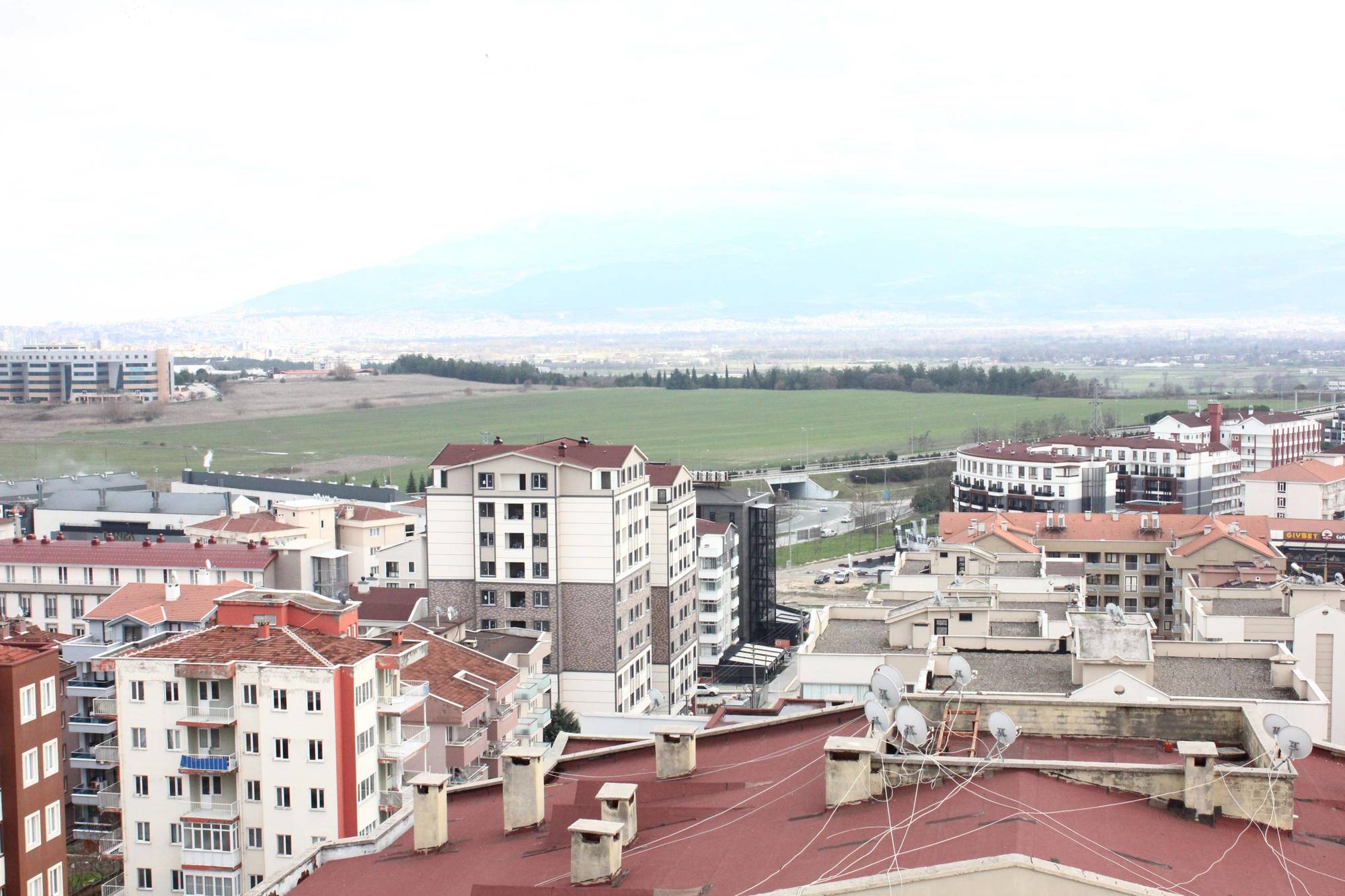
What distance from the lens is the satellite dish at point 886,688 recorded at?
6008 mm

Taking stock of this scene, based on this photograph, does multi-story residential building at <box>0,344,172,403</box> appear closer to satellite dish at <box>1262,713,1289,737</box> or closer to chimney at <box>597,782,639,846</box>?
chimney at <box>597,782,639,846</box>

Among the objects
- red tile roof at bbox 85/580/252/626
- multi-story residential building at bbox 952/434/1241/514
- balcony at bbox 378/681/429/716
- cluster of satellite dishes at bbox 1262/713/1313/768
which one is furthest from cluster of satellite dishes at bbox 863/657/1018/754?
multi-story residential building at bbox 952/434/1241/514

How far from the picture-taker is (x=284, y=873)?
25.8 ft

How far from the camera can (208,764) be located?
528 inches

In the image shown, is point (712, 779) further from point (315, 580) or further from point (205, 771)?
point (315, 580)

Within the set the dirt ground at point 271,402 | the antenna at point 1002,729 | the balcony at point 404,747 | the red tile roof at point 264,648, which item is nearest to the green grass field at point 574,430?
the dirt ground at point 271,402

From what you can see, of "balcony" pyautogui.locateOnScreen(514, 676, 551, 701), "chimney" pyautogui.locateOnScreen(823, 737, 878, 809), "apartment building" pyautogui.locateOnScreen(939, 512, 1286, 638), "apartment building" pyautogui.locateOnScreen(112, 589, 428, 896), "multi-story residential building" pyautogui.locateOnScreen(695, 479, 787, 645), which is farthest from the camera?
"multi-story residential building" pyautogui.locateOnScreen(695, 479, 787, 645)

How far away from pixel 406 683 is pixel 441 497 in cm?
823

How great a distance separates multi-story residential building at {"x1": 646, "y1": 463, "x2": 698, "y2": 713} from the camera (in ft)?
81.1

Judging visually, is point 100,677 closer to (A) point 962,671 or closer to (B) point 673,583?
(B) point 673,583

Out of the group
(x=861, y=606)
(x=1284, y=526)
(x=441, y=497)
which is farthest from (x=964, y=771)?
(x=1284, y=526)

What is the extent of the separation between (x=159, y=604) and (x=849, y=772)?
15170 mm

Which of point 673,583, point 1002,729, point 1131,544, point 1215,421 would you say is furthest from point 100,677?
point 1215,421

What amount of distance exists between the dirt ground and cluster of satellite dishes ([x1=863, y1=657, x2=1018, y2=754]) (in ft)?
238
